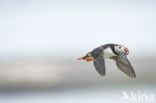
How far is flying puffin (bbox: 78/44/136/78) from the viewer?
157 cm

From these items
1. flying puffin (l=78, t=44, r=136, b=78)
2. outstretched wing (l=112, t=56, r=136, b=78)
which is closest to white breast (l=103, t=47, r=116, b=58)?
flying puffin (l=78, t=44, r=136, b=78)

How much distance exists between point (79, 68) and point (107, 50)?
227cm

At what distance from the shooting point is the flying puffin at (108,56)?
1569 millimetres

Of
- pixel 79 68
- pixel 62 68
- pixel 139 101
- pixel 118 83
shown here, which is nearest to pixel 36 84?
pixel 62 68

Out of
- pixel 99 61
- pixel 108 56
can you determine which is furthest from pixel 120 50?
pixel 99 61

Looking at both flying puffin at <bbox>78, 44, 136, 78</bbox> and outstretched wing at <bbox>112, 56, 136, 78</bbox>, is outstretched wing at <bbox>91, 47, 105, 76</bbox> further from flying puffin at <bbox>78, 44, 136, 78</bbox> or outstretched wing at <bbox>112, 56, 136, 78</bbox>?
outstretched wing at <bbox>112, 56, 136, 78</bbox>

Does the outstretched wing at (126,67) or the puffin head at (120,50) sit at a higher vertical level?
the puffin head at (120,50)

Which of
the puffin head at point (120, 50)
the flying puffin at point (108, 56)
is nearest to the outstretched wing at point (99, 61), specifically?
the flying puffin at point (108, 56)

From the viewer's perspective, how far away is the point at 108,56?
5.78ft

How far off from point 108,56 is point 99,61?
19cm

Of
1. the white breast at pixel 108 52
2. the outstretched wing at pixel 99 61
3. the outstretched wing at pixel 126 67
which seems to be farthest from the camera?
the outstretched wing at pixel 126 67

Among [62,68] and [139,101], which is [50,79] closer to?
[62,68]

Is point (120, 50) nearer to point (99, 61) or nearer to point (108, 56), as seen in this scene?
point (108, 56)

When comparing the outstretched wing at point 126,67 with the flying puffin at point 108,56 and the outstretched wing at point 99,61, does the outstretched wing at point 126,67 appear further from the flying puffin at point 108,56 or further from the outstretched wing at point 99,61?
the outstretched wing at point 99,61
